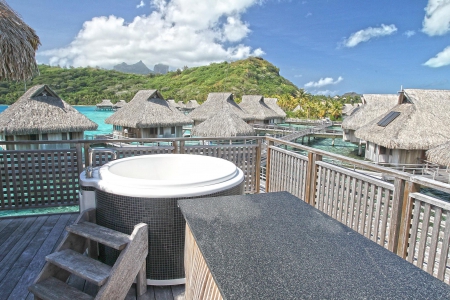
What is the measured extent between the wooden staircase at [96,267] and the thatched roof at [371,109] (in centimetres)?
1967

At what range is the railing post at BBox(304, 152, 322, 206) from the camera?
2.91 m

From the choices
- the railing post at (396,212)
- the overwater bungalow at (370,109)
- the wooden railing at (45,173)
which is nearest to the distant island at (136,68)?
the overwater bungalow at (370,109)

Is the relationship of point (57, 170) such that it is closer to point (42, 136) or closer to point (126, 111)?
point (42, 136)

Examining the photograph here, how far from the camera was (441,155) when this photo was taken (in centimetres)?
984

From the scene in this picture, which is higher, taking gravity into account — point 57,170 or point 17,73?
point 17,73

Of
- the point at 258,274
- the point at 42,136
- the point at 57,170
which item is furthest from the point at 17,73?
the point at 42,136

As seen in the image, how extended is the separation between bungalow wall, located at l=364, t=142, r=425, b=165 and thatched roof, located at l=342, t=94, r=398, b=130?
422 cm

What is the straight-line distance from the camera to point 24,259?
2391 mm

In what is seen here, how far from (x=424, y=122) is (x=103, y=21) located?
30.4 meters

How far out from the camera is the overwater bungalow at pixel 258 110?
26.4 metres

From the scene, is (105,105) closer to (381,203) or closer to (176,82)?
(176,82)

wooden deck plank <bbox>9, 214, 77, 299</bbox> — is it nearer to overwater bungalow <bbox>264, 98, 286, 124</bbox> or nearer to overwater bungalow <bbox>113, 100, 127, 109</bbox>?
overwater bungalow <bbox>264, 98, 286, 124</bbox>

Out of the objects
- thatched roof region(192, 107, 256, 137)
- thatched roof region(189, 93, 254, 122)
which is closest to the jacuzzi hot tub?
thatched roof region(192, 107, 256, 137)

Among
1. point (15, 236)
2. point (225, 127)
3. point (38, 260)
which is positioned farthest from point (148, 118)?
point (38, 260)
